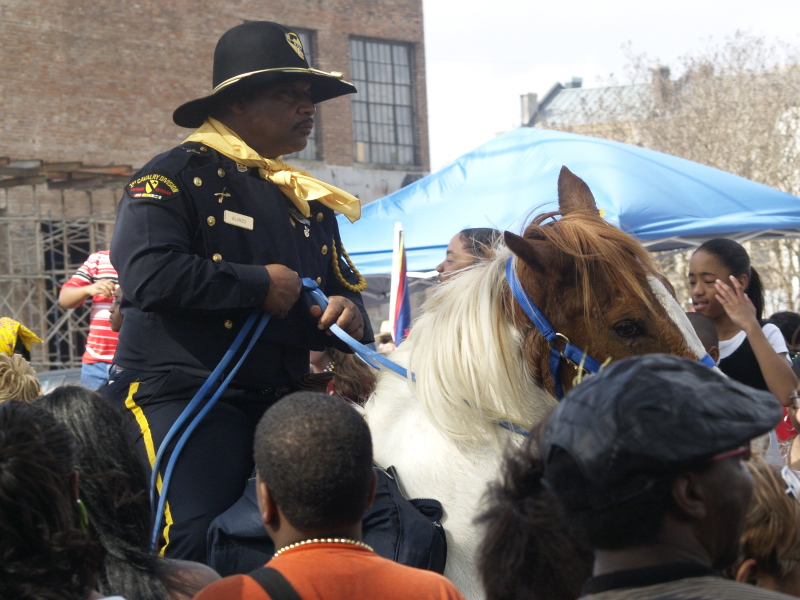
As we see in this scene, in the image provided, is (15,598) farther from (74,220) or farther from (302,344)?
(74,220)

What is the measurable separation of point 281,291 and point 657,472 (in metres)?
1.88

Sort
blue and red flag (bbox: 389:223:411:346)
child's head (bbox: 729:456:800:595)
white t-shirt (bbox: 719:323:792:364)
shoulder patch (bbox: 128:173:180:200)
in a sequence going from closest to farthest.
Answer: child's head (bbox: 729:456:800:595)
shoulder patch (bbox: 128:173:180:200)
white t-shirt (bbox: 719:323:792:364)
blue and red flag (bbox: 389:223:411:346)

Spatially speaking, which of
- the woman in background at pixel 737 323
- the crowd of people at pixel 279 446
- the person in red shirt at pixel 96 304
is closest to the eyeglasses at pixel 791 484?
the crowd of people at pixel 279 446

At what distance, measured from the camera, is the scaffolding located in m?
16.8

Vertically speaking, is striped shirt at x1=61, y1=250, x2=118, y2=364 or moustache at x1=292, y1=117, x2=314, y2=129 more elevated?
moustache at x1=292, y1=117, x2=314, y2=129

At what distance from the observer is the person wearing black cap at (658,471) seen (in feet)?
3.98

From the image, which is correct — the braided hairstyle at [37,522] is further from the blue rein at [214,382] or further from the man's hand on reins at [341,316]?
the man's hand on reins at [341,316]

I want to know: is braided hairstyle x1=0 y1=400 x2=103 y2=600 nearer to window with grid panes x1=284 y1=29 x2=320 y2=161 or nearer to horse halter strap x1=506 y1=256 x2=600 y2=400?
horse halter strap x1=506 y1=256 x2=600 y2=400

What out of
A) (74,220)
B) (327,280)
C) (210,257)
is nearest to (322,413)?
(210,257)

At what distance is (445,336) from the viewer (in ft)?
9.37

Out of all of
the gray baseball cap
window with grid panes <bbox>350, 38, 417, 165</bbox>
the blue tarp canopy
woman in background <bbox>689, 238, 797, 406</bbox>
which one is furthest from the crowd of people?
window with grid panes <bbox>350, 38, 417, 165</bbox>

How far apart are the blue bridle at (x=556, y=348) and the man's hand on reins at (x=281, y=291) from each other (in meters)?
0.73

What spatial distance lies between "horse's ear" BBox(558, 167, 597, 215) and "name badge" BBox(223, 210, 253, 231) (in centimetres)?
112

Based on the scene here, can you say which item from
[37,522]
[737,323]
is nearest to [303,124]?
[37,522]
